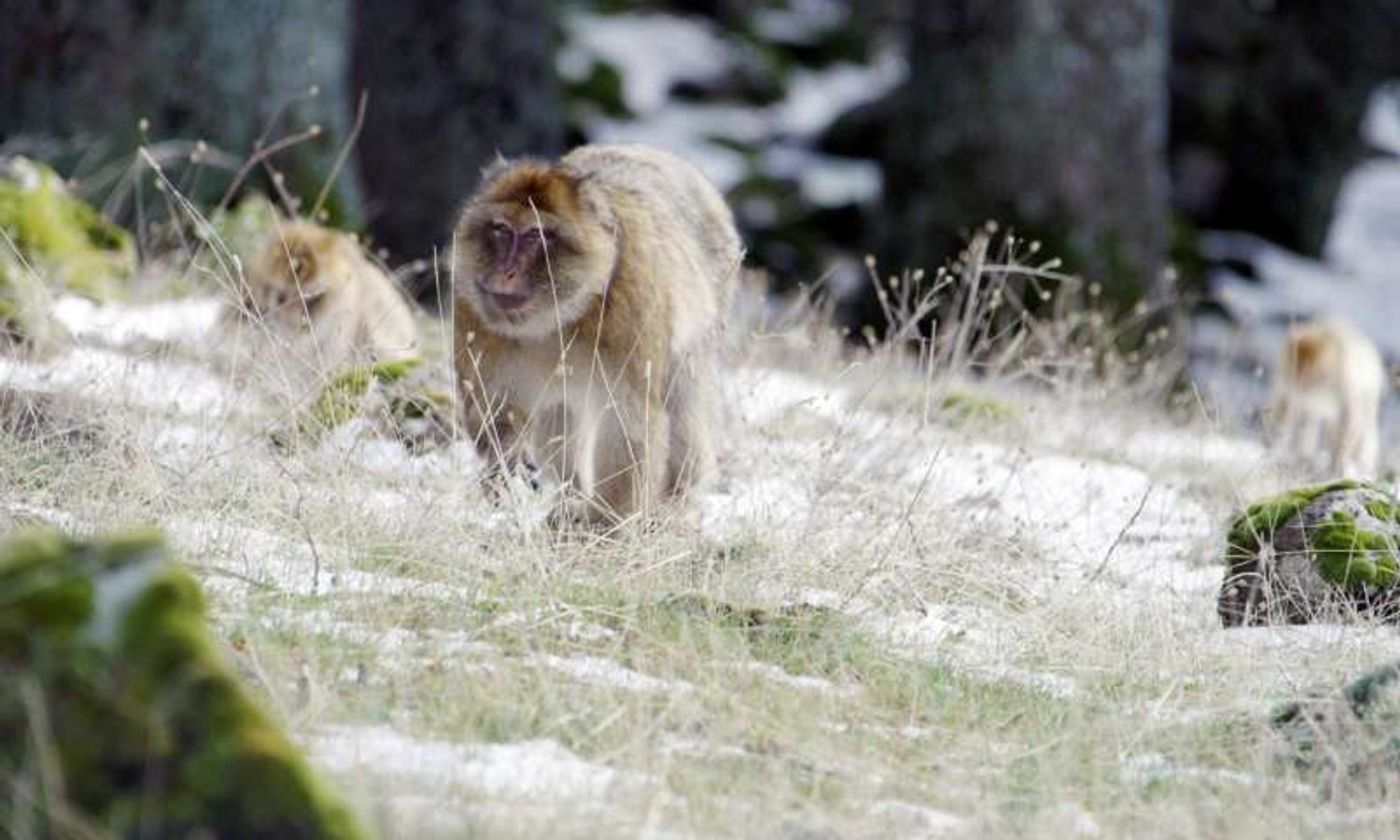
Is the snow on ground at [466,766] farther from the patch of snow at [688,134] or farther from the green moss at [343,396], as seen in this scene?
the patch of snow at [688,134]

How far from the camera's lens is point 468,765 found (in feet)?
15.4

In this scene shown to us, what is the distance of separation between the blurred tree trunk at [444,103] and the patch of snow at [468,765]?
11.0 m

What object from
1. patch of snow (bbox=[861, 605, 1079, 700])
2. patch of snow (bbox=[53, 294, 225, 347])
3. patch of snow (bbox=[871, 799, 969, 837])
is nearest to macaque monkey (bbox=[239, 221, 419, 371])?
patch of snow (bbox=[53, 294, 225, 347])

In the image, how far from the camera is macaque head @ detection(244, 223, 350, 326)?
358 inches

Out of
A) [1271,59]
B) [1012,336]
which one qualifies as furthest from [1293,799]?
[1271,59]

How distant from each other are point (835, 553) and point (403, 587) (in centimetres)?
139

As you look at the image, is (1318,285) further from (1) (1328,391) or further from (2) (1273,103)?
(1) (1328,391)

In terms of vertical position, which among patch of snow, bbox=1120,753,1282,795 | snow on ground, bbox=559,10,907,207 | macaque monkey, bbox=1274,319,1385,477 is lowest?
snow on ground, bbox=559,10,907,207

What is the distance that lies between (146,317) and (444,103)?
21.8 ft

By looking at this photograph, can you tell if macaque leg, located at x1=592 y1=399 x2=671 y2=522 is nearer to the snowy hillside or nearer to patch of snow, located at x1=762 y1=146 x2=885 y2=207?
the snowy hillside

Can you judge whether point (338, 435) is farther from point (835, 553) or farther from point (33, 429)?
point (835, 553)

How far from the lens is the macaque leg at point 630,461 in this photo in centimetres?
705

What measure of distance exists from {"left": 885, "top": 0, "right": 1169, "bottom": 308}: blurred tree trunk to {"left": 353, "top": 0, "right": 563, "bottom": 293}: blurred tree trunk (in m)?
Result: 2.85

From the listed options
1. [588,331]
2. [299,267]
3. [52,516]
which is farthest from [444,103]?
[52,516]
